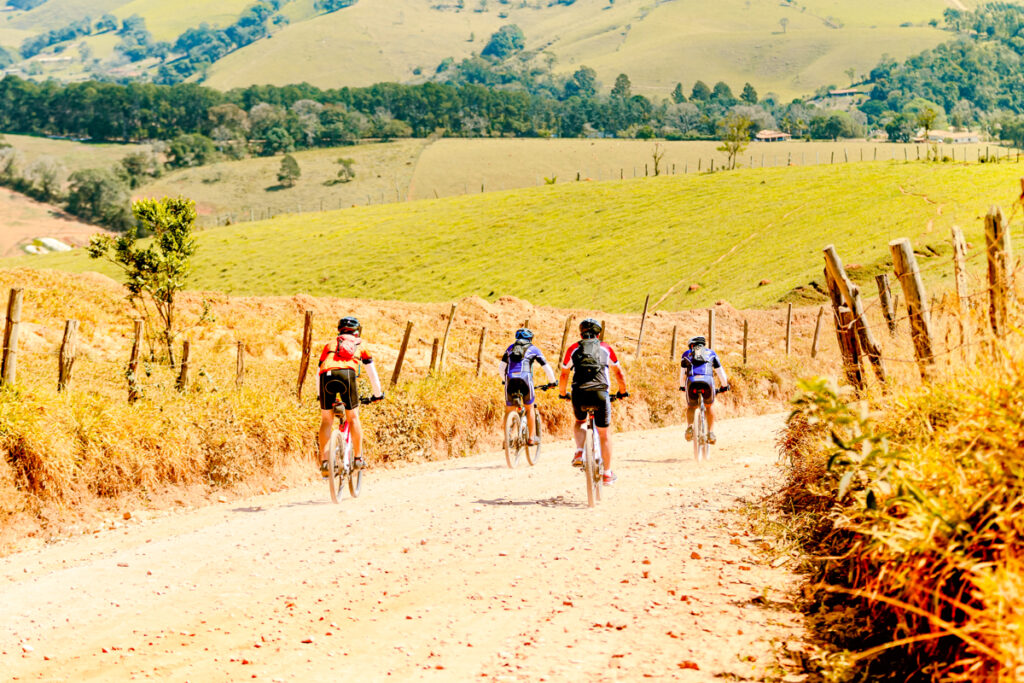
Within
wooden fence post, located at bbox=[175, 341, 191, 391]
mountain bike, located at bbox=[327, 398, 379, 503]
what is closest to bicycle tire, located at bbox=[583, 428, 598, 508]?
mountain bike, located at bbox=[327, 398, 379, 503]

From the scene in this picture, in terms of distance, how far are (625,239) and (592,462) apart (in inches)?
2745

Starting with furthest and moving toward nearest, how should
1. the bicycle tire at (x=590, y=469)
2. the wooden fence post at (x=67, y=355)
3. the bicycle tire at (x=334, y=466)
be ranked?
the wooden fence post at (x=67, y=355)
the bicycle tire at (x=334, y=466)
the bicycle tire at (x=590, y=469)

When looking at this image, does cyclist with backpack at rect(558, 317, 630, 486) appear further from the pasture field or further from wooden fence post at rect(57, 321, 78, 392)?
the pasture field

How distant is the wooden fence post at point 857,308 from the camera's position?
10.4m

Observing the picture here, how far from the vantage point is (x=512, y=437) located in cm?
1616

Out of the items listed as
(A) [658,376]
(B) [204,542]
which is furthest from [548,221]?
(B) [204,542]

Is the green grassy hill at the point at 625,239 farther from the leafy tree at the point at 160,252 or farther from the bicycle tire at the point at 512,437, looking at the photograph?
the bicycle tire at the point at 512,437

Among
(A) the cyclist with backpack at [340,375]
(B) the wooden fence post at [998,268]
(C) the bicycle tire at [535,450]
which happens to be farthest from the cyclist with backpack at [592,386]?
(B) the wooden fence post at [998,268]

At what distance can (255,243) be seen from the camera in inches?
3693

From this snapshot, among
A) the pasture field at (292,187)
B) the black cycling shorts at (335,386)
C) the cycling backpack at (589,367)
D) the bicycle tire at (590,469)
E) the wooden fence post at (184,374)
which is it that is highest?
the pasture field at (292,187)

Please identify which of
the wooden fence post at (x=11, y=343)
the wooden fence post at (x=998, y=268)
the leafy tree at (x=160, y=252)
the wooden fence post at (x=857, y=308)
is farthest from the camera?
the leafy tree at (x=160, y=252)

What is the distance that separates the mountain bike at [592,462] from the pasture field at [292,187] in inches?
4918

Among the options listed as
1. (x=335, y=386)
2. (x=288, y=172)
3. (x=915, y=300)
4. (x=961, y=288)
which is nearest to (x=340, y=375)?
(x=335, y=386)

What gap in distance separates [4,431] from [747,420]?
16.4 m
